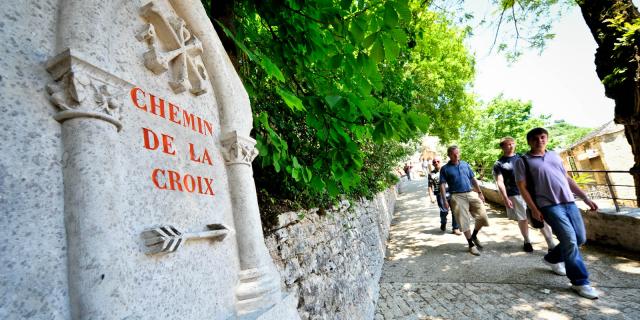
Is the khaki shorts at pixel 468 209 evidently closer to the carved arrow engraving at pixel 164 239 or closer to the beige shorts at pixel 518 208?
the beige shorts at pixel 518 208

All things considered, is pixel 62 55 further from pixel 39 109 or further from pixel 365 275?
pixel 365 275

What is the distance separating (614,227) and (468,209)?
203 centimetres

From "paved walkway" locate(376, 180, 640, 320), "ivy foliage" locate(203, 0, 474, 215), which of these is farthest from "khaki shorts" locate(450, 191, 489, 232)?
"ivy foliage" locate(203, 0, 474, 215)

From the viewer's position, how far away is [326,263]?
11.2 ft

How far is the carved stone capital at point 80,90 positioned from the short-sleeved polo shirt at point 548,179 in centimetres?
438

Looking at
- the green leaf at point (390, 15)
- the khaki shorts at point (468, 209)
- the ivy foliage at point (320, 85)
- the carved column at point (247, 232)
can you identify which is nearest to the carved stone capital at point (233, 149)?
the carved column at point (247, 232)

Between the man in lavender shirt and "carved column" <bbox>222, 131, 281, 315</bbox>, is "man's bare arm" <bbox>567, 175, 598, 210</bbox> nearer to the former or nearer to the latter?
the man in lavender shirt

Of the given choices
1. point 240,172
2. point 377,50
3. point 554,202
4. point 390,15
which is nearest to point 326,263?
point 240,172

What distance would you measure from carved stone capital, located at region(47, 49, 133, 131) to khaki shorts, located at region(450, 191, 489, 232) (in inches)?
229

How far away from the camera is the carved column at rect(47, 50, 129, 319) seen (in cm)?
101

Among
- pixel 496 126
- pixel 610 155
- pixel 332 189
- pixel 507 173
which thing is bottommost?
pixel 610 155

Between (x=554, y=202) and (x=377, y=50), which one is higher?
Result: (x=377, y=50)

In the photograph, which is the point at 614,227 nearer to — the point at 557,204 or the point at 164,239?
the point at 557,204

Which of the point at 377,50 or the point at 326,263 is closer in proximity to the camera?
the point at 377,50
